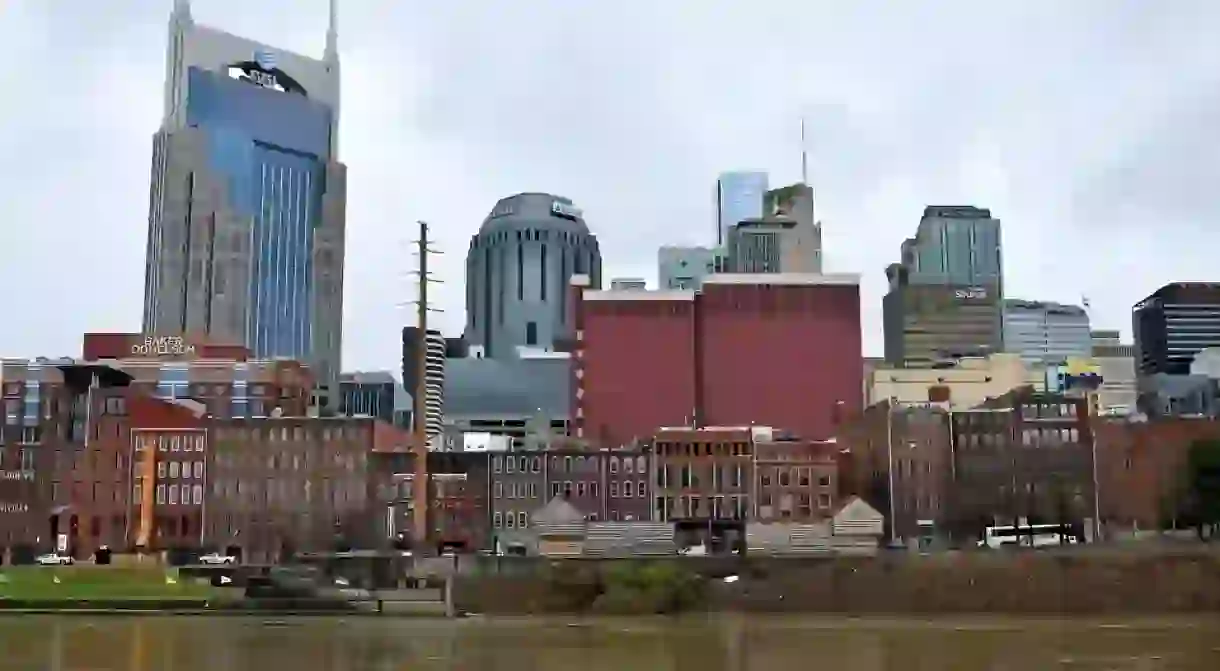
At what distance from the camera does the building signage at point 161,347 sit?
447 feet

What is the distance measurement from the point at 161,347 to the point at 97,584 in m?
78.2

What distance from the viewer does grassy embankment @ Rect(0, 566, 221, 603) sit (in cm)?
5534

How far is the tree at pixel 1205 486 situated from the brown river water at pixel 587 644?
56.8 m

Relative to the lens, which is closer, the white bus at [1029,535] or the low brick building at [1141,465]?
the white bus at [1029,535]

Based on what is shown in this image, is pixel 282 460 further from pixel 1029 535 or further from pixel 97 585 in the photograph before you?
pixel 1029 535

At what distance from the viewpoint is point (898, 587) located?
58.8m

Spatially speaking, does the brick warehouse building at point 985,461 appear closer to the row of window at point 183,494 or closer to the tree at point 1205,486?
the tree at point 1205,486

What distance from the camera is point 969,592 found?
5806 centimetres

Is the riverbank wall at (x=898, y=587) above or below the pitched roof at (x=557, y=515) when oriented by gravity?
below

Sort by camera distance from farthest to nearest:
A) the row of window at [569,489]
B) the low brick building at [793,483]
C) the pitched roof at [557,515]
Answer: the low brick building at [793,483] → the row of window at [569,489] → the pitched roof at [557,515]

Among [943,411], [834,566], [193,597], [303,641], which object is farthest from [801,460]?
[303,641]

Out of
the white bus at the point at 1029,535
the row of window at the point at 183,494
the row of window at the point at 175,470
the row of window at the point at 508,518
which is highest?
the row of window at the point at 175,470

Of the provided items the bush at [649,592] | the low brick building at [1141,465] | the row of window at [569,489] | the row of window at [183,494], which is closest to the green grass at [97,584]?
the bush at [649,592]

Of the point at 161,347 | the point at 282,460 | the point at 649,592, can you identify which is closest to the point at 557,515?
the point at 282,460
